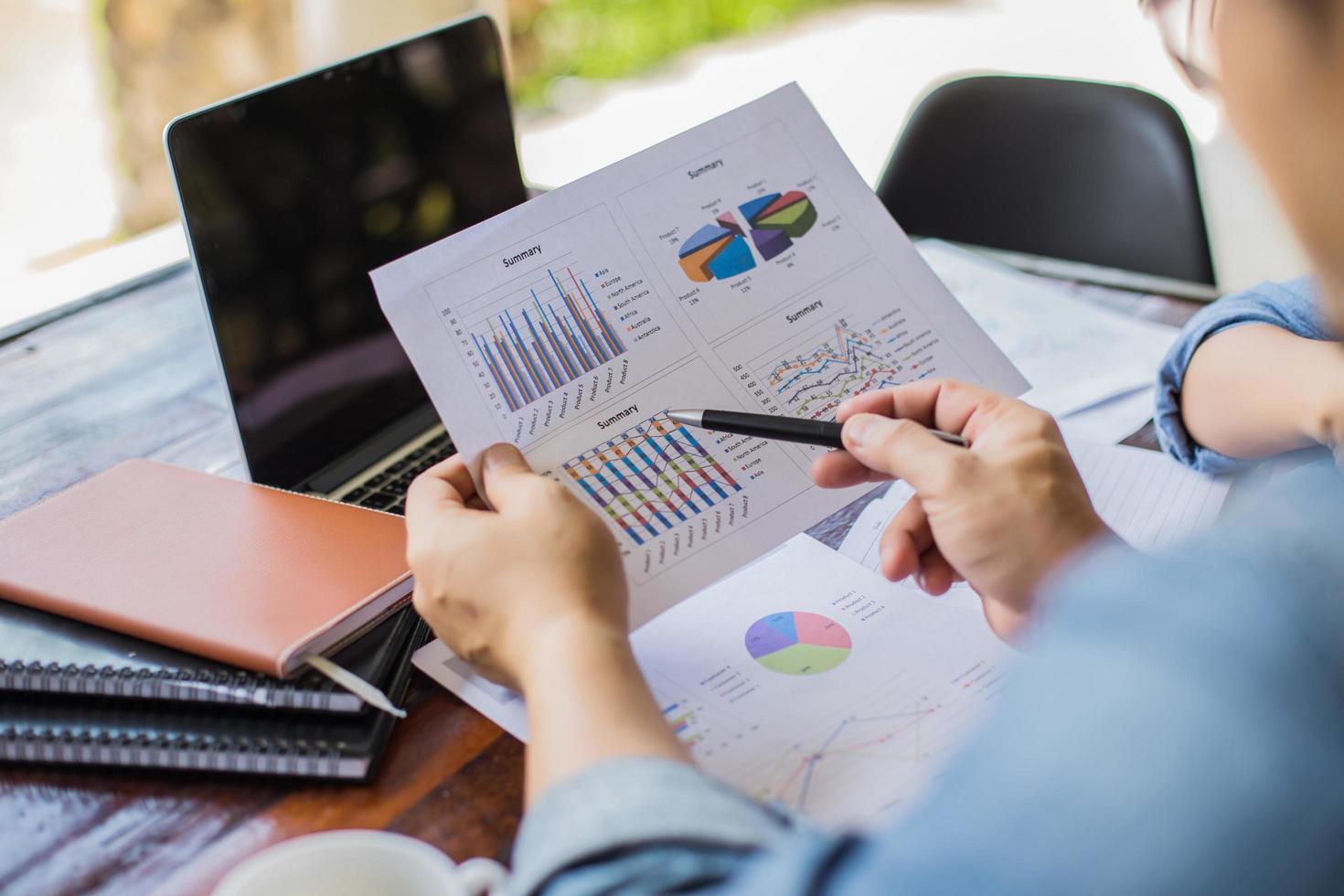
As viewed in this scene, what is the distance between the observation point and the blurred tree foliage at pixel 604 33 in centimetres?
436

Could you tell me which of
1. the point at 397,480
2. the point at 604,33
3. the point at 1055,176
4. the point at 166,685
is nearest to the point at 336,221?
the point at 397,480

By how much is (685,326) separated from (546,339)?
11cm

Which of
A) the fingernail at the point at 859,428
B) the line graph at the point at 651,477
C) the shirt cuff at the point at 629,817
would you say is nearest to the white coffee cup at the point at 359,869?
the shirt cuff at the point at 629,817

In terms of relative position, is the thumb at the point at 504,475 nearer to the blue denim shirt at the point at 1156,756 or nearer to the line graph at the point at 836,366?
the line graph at the point at 836,366

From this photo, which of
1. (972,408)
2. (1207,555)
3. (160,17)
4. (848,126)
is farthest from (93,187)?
(1207,555)

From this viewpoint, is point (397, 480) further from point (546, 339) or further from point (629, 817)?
point (629, 817)

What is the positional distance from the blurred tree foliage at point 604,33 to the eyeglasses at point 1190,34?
3.86 m

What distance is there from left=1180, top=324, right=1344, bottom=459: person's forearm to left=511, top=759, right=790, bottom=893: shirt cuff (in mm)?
625

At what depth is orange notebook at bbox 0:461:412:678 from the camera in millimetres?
729

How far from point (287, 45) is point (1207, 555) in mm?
3586

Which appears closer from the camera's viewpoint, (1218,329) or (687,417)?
(687,417)

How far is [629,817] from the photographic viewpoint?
514 mm

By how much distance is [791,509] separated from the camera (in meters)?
0.82

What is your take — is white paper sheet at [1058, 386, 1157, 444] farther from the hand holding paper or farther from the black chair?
the black chair
